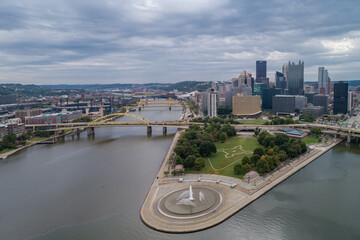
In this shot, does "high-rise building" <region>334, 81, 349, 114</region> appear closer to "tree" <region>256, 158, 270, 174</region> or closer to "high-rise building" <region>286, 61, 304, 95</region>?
"high-rise building" <region>286, 61, 304, 95</region>

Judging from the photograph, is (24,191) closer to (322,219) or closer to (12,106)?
(322,219)

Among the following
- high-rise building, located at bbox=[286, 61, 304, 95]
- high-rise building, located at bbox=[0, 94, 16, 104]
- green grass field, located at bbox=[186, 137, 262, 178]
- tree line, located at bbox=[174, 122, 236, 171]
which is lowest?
green grass field, located at bbox=[186, 137, 262, 178]

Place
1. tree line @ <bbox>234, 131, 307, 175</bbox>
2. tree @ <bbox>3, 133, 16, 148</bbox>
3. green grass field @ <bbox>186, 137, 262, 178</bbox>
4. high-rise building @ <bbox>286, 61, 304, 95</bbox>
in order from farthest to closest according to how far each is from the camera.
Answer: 1. high-rise building @ <bbox>286, 61, 304, 95</bbox>
2. tree @ <bbox>3, 133, 16, 148</bbox>
3. green grass field @ <bbox>186, 137, 262, 178</bbox>
4. tree line @ <bbox>234, 131, 307, 175</bbox>

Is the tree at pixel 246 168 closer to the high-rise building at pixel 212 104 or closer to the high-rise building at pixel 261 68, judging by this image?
the high-rise building at pixel 212 104

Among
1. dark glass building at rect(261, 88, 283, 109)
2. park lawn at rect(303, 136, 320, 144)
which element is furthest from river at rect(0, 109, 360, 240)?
dark glass building at rect(261, 88, 283, 109)

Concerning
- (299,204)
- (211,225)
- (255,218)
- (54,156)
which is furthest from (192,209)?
(54,156)

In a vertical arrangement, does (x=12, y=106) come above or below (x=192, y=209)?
above
